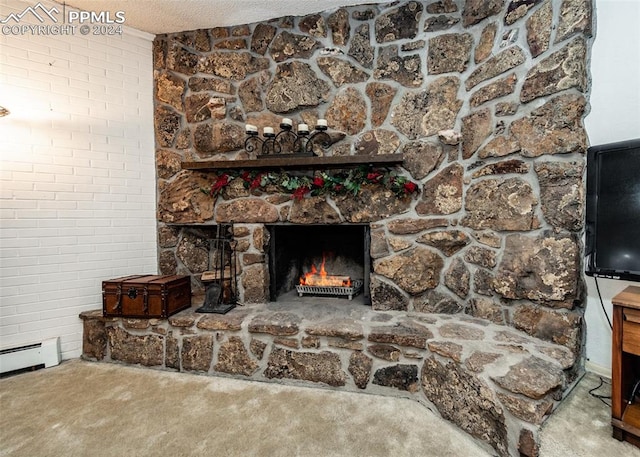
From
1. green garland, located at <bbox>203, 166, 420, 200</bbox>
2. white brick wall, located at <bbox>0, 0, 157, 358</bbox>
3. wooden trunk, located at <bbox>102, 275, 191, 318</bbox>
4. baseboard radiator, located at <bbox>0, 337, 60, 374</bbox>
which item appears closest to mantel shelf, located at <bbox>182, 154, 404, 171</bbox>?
green garland, located at <bbox>203, 166, 420, 200</bbox>

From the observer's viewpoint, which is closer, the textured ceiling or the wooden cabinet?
the wooden cabinet

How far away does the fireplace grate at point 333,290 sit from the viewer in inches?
96.0

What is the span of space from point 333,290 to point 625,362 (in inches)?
67.2

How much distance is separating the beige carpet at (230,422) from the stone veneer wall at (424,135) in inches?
23.4

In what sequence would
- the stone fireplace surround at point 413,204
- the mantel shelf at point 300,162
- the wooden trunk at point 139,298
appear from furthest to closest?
the wooden trunk at point 139,298, the mantel shelf at point 300,162, the stone fireplace surround at point 413,204

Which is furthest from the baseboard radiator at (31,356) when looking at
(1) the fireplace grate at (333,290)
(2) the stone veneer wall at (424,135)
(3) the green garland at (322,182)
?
(1) the fireplace grate at (333,290)

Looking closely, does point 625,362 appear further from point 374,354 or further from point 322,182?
point 322,182

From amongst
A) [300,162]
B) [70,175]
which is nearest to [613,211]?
[300,162]

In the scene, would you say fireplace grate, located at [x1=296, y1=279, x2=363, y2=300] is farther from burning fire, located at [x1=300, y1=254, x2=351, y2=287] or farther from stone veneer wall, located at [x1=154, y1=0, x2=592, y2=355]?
stone veneer wall, located at [x1=154, y1=0, x2=592, y2=355]

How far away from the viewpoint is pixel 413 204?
2.05m

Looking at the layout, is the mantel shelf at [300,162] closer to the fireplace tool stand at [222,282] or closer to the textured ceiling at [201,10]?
the fireplace tool stand at [222,282]

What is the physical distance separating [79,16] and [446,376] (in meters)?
3.50

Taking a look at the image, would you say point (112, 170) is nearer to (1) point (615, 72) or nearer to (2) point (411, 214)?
(2) point (411, 214)

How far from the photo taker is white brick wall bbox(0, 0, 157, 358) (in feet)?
6.57
